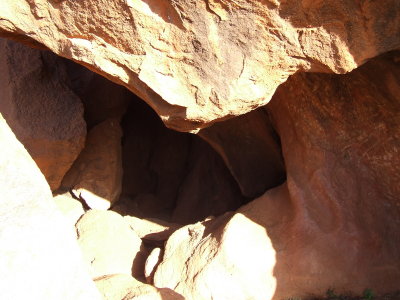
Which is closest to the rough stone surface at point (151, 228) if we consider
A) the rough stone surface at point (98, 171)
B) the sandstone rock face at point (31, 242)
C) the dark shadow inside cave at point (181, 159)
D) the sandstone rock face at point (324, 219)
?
the rough stone surface at point (98, 171)

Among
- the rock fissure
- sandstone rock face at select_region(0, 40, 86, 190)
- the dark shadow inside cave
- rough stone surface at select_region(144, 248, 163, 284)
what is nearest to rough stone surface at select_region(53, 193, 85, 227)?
the rock fissure

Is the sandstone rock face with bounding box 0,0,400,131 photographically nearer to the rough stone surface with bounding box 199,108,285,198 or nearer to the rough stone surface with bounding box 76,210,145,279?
the rough stone surface with bounding box 199,108,285,198

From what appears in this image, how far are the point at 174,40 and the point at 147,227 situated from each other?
182cm

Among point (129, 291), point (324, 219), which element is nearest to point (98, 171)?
point (129, 291)

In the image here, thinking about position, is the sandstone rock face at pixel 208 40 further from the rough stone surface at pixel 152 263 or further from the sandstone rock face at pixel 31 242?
the rough stone surface at pixel 152 263

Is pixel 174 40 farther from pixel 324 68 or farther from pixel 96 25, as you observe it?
pixel 324 68

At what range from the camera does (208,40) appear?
6.29ft

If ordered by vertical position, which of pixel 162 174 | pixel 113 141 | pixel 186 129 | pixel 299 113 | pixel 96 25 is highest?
pixel 96 25

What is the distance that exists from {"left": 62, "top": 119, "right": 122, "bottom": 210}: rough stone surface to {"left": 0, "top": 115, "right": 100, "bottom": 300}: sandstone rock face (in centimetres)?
199

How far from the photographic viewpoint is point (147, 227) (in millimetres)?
3387

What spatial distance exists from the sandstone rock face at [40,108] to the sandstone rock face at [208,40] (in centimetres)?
107

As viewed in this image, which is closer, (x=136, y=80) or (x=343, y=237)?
(x=136, y=80)

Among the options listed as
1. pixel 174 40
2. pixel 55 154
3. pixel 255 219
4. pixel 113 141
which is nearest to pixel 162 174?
pixel 113 141

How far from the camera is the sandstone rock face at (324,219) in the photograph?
240cm
